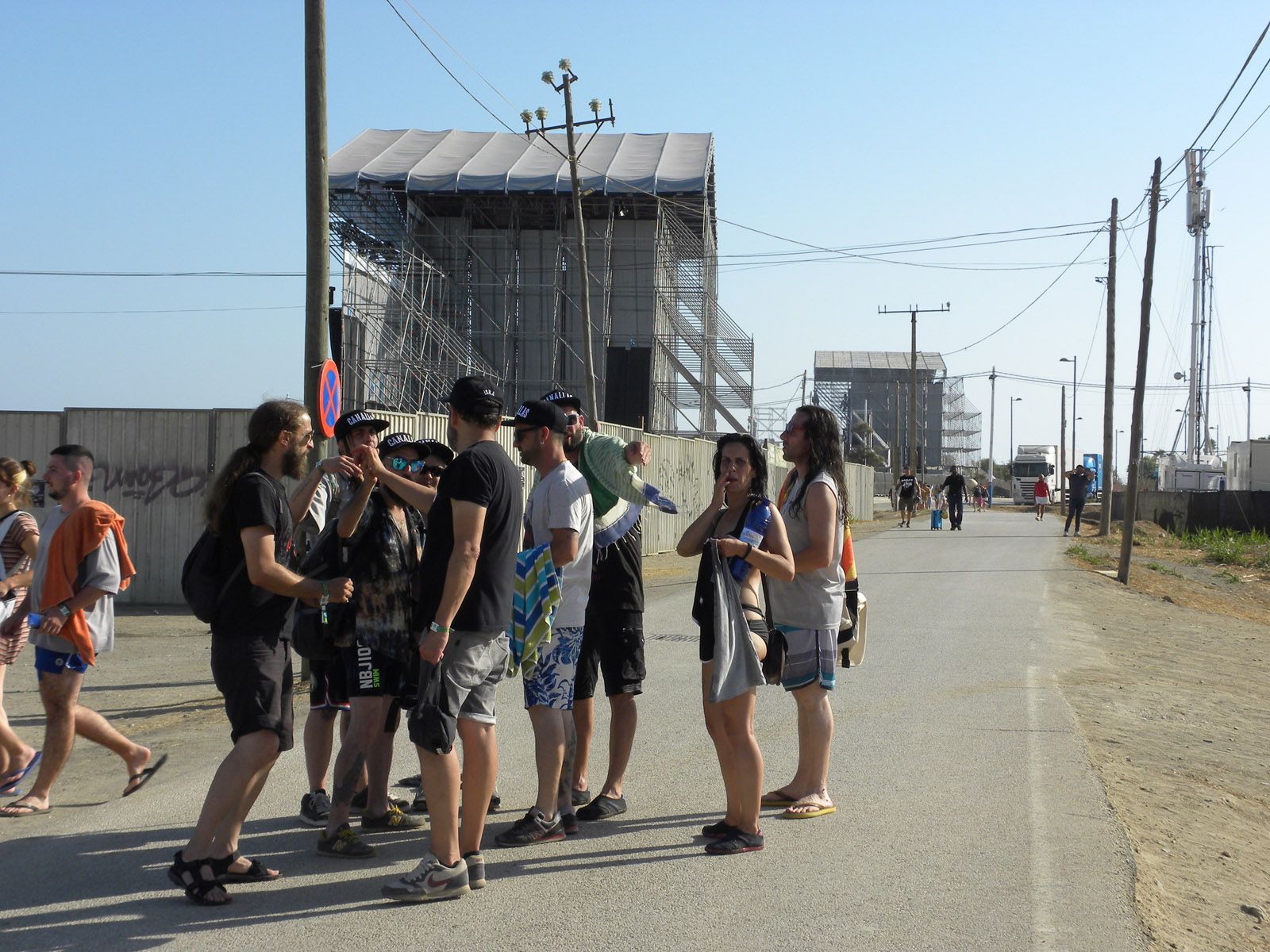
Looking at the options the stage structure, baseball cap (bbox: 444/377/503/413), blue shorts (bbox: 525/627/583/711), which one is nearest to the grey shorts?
blue shorts (bbox: 525/627/583/711)

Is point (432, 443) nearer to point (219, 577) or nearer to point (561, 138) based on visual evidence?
point (219, 577)

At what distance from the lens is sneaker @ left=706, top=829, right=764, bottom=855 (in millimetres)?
5125

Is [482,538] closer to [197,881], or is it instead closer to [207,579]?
[207,579]

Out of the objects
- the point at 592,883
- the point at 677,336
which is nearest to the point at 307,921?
the point at 592,883

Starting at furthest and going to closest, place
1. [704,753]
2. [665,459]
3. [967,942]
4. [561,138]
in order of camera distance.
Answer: [561,138] < [665,459] < [704,753] < [967,942]

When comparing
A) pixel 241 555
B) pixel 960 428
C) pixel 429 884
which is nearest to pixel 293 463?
pixel 241 555

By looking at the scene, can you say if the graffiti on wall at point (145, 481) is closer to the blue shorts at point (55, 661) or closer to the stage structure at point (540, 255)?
the blue shorts at point (55, 661)

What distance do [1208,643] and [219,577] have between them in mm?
11984

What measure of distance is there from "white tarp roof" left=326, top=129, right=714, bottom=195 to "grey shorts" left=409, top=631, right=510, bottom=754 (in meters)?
40.5

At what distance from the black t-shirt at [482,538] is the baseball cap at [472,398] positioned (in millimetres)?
154

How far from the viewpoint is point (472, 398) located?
473 cm

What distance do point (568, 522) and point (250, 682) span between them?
1423 millimetres

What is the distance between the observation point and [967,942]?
414 cm

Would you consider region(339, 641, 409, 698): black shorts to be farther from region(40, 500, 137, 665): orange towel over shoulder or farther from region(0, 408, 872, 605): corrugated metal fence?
region(0, 408, 872, 605): corrugated metal fence
